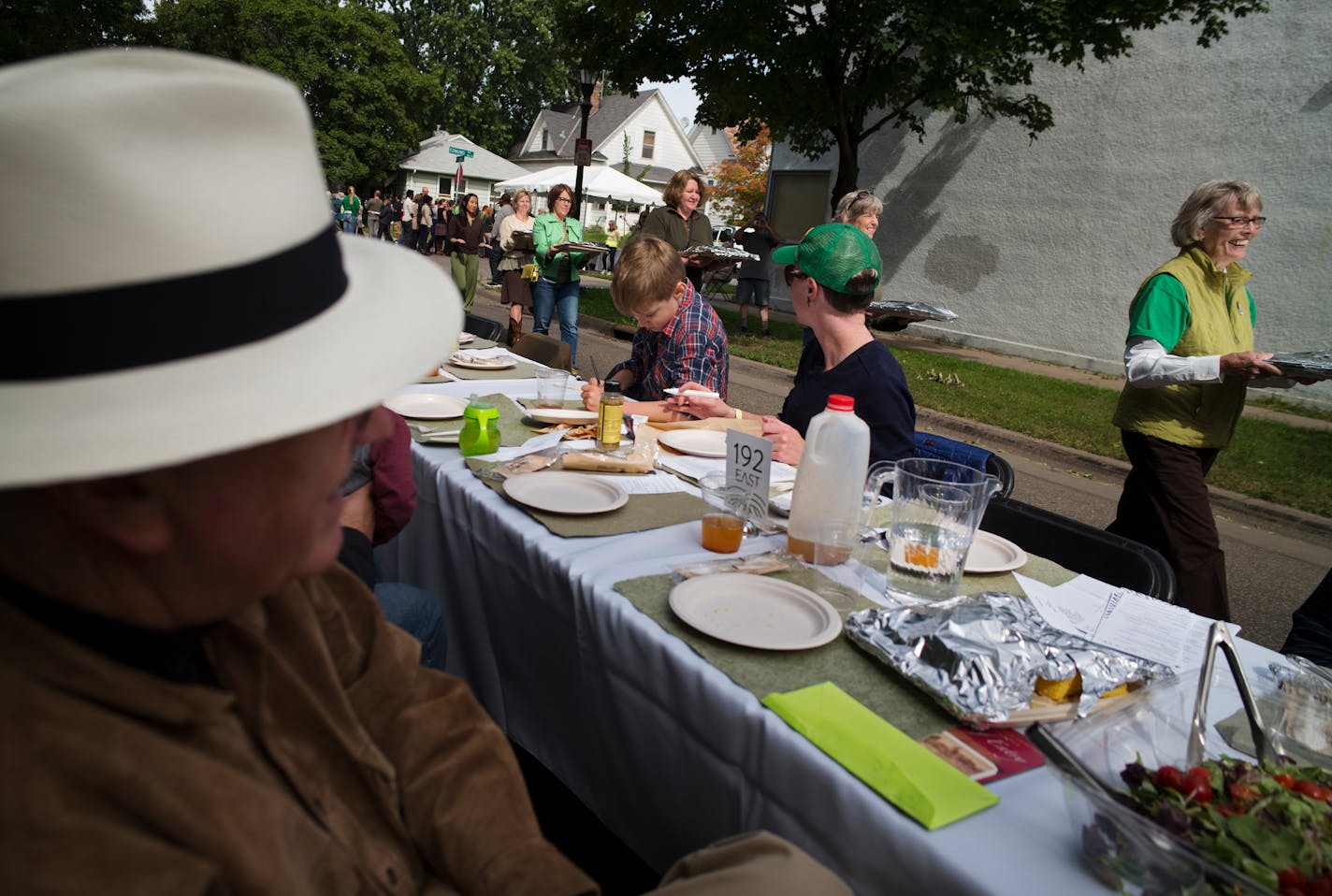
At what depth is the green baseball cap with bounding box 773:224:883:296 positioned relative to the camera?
113 inches

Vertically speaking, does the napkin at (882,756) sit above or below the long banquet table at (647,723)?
above

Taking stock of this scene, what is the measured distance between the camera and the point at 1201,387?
11.2ft

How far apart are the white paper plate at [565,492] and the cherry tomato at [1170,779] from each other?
1.45 metres

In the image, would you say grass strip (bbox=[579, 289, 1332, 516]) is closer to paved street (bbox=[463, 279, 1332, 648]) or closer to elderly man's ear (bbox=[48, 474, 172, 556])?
paved street (bbox=[463, 279, 1332, 648])

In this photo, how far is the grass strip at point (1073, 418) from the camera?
6.90 meters

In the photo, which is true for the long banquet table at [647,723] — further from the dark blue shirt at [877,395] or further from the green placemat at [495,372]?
the green placemat at [495,372]

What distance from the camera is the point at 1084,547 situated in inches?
96.1

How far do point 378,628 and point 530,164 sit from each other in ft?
179

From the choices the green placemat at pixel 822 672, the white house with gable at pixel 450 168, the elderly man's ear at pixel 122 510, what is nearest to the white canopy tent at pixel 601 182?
Result: the white house with gable at pixel 450 168

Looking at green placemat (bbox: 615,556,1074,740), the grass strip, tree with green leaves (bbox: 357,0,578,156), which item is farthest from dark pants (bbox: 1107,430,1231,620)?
tree with green leaves (bbox: 357,0,578,156)

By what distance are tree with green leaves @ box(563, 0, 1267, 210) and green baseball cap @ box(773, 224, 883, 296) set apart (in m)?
9.43

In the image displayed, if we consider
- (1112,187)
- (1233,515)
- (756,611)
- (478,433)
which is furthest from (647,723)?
(1112,187)

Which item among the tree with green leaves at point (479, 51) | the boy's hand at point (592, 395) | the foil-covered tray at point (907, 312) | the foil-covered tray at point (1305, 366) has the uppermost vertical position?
the tree with green leaves at point (479, 51)

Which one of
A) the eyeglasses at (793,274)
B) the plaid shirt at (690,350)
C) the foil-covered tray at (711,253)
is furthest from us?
the foil-covered tray at (711,253)
